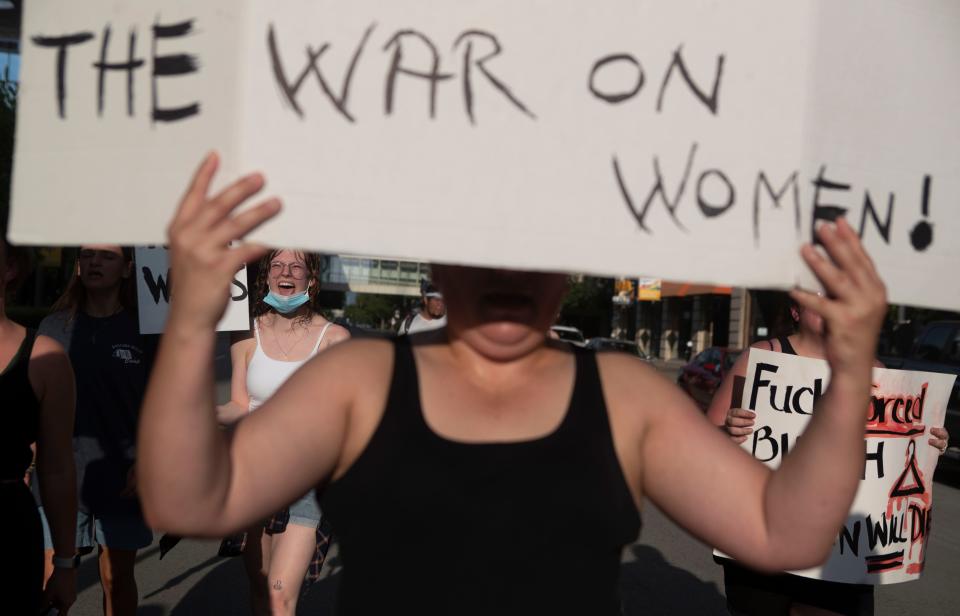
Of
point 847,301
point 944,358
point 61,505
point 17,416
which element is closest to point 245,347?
point 61,505

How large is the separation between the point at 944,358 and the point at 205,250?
38.3 ft

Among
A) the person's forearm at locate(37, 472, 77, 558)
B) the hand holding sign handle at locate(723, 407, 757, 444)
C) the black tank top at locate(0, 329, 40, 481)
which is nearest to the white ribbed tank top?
the person's forearm at locate(37, 472, 77, 558)

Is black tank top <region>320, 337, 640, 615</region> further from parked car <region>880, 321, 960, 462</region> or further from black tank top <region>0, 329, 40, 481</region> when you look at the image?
parked car <region>880, 321, 960, 462</region>

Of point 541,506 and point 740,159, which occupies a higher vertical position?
point 740,159

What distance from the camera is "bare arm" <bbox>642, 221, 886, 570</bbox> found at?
4.99ft

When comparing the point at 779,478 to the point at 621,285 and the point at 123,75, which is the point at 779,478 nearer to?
the point at 123,75

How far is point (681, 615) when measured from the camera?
559cm

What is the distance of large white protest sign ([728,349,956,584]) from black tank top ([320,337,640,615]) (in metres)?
2.08

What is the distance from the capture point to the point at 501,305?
1.71m

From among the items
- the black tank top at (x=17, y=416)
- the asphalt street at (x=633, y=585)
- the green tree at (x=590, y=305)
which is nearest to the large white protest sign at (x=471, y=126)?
the black tank top at (x=17, y=416)

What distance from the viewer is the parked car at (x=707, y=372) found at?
53.2ft

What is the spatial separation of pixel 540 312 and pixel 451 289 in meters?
0.18

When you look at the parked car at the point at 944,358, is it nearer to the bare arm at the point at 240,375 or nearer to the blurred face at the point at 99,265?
the bare arm at the point at 240,375

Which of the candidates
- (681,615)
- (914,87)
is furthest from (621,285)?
(914,87)
